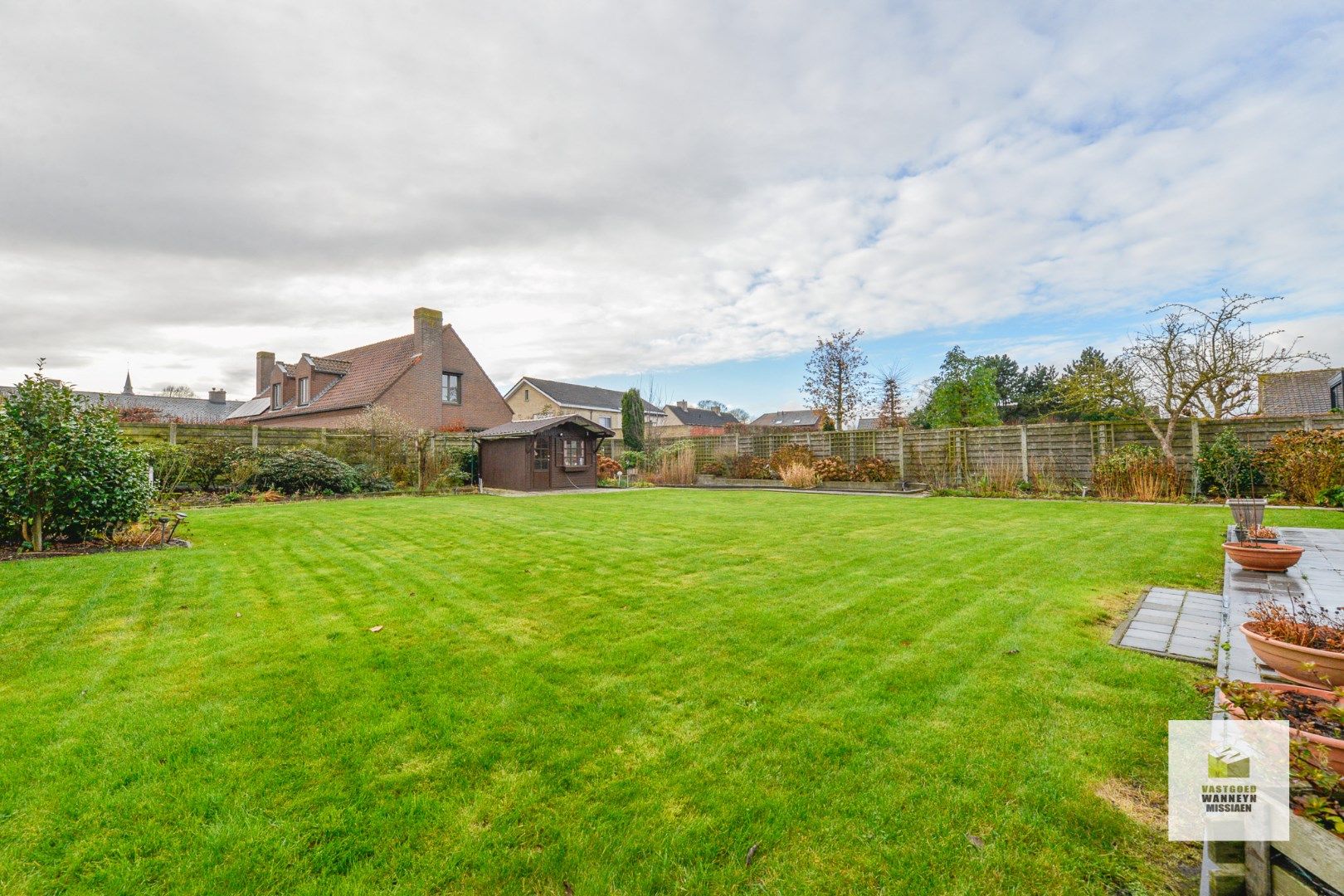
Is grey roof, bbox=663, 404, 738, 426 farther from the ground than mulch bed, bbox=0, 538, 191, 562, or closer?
farther from the ground

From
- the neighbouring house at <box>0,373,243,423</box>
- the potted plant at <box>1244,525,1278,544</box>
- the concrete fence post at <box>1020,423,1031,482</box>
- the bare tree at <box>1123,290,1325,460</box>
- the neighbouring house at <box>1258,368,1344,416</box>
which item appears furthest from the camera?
the neighbouring house at <box>0,373,243,423</box>

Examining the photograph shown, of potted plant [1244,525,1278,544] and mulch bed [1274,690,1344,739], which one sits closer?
mulch bed [1274,690,1344,739]

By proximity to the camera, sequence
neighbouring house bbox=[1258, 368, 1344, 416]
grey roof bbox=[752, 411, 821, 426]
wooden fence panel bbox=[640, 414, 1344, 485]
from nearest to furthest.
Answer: wooden fence panel bbox=[640, 414, 1344, 485] < neighbouring house bbox=[1258, 368, 1344, 416] < grey roof bbox=[752, 411, 821, 426]

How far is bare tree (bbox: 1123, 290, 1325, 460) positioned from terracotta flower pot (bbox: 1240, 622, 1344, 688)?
12.7 metres

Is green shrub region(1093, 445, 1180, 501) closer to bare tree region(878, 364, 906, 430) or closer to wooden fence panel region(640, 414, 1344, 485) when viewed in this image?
wooden fence panel region(640, 414, 1344, 485)

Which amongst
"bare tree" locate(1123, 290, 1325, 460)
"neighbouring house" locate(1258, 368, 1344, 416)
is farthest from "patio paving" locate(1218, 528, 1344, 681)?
"neighbouring house" locate(1258, 368, 1344, 416)

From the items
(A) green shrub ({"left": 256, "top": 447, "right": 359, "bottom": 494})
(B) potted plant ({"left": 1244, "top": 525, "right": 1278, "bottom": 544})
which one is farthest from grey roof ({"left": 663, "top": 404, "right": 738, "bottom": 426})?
(B) potted plant ({"left": 1244, "top": 525, "right": 1278, "bottom": 544})

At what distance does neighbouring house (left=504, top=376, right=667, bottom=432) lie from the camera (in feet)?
126

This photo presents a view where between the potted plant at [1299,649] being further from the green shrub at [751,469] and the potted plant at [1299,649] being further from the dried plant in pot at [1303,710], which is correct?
the green shrub at [751,469]

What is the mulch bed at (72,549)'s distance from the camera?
19.5 ft

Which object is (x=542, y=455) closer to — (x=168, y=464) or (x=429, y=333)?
(x=168, y=464)

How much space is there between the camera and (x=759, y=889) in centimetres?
159

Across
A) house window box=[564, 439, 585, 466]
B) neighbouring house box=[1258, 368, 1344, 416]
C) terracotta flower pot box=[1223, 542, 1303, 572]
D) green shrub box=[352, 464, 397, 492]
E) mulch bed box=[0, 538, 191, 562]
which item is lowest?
terracotta flower pot box=[1223, 542, 1303, 572]

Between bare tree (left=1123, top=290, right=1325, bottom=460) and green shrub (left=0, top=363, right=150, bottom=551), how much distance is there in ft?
61.6
